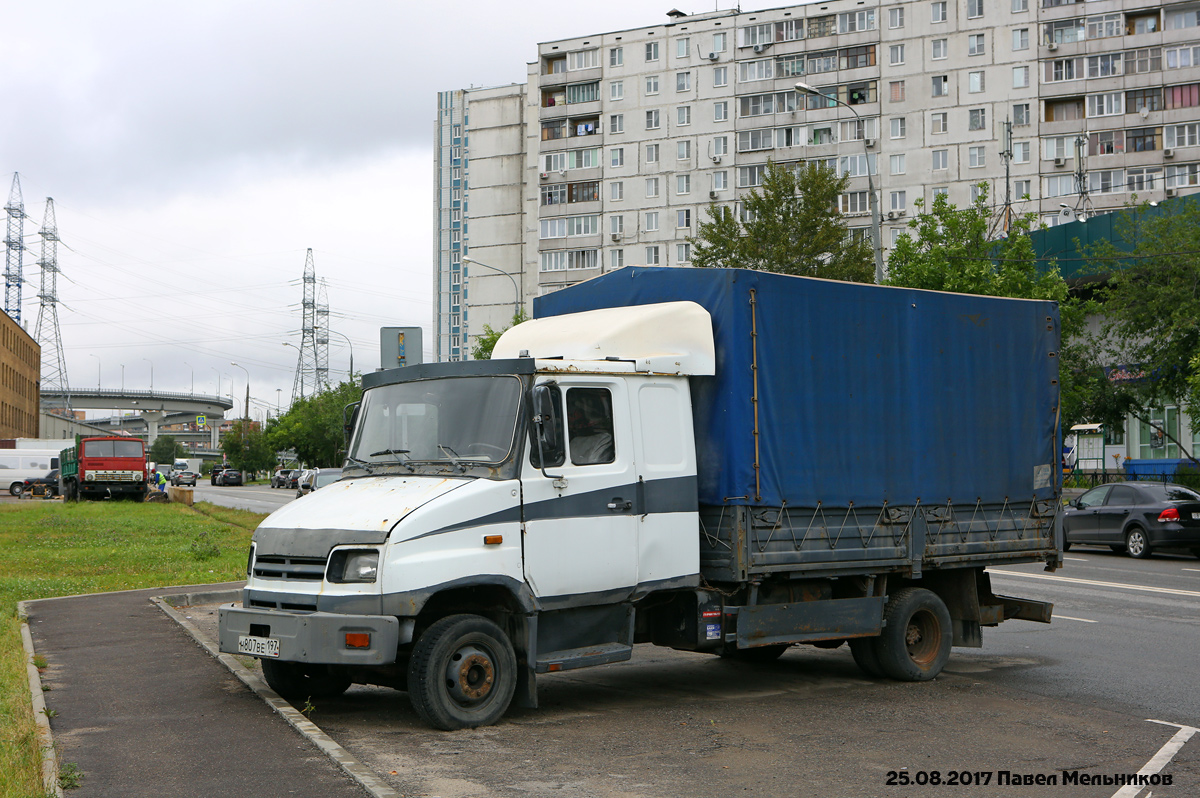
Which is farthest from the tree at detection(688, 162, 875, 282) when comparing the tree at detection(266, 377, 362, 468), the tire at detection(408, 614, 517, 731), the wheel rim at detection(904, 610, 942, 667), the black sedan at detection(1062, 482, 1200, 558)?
the tree at detection(266, 377, 362, 468)

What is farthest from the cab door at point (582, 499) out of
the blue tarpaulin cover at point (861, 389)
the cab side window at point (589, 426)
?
the blue tarpaulin cover at point (861, 389)

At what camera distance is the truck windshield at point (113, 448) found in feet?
161

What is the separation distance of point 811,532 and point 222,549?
1765 cm

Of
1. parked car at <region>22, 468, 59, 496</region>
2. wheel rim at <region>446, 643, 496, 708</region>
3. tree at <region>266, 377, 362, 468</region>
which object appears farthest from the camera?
tree at <region>266, 377, 362, 468</region>

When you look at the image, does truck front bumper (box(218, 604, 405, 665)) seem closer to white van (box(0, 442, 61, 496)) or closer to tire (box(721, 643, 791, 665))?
tire (box(721, 643, 791, 665))

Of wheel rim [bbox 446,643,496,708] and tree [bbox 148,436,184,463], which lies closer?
wheel rim [bbox 446,643,496,708]

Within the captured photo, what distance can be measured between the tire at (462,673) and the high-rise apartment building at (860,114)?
206 ft

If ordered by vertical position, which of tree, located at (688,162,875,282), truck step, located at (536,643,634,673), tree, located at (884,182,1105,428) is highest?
tree, located at (688,162,875,282)

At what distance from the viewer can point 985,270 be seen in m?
35.8

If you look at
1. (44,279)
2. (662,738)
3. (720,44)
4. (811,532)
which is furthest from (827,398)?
(44,279)

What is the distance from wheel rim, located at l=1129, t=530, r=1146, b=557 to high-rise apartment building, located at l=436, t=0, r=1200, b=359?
45.6 metres

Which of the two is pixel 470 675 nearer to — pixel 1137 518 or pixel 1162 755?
pixel 1162 755

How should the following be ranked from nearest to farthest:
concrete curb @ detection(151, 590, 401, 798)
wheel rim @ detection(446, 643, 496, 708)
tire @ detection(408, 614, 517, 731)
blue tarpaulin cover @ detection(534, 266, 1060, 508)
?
concrete curb @ detection(151, 590, 401, 798) < tire @ detection(408, 614, 517, 731) < wheel rim @ detection(446, 643, 496, 708) < blue tarpaulin cover @ detection(534, 266, 1060, 508)

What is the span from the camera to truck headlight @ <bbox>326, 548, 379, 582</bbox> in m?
7.52
